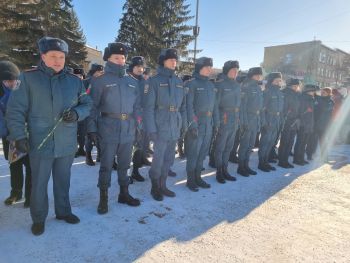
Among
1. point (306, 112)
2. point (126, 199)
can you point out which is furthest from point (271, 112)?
point (126, 199)

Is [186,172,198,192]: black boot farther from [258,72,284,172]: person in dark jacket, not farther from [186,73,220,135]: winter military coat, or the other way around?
[258,72,284,172]: person in dark jacket

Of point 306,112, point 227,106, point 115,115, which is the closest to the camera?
point 115,115

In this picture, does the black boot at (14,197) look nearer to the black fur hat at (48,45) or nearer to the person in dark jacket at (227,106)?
the black fur hat at (48,45)

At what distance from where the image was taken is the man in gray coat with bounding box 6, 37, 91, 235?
2.90 m

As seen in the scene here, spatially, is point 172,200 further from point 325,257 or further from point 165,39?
point 165,39

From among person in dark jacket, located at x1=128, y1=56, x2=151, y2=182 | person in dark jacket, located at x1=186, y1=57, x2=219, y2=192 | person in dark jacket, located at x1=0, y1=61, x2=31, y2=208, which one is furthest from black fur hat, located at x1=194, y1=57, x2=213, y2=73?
person in dark jacket, located at x1=0, y1=61, x2=31, y2=208

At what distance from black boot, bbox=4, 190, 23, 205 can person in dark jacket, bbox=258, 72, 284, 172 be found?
4.82 metres

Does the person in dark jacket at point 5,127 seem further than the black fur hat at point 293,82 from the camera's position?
No

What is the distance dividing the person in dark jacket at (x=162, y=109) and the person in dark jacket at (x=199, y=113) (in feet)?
1.02

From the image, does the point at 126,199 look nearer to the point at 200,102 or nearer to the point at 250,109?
the point at 200,102

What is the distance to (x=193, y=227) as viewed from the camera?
3.63 m

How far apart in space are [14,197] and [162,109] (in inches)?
93.9

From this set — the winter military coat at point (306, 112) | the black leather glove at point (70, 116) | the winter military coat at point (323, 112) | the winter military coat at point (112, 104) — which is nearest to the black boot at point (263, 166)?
the winter military coat at point (306, 112)

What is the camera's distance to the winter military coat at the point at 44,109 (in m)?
2.88
